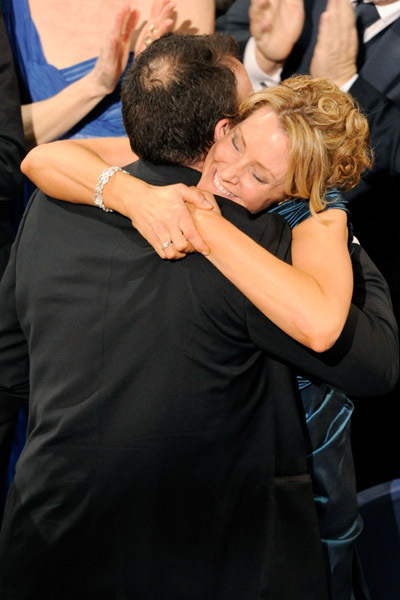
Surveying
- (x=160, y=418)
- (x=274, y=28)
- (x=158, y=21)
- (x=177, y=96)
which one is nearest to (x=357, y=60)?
(x=274, y=28)

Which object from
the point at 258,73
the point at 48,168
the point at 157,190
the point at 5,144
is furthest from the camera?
the point at 258,73

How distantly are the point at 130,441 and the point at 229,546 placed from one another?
25 cm

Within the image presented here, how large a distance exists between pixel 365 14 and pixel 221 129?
875mm

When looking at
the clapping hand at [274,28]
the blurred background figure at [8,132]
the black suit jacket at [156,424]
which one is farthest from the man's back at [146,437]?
the clapping hand at [274,28]

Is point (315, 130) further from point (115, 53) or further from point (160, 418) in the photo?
point (115, 53)

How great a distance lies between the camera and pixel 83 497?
119cm

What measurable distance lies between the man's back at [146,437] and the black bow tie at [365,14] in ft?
3.24

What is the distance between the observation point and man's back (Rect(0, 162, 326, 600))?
43.5 inches

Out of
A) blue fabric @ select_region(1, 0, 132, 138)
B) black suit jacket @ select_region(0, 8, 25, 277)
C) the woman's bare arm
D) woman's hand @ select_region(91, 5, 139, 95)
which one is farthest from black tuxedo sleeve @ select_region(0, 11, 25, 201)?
the woman's bare arm

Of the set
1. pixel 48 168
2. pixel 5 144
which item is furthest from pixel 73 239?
pixel 5 144

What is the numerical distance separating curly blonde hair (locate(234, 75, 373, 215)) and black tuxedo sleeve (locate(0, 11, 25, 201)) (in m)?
0.86

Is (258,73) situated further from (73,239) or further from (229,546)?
(229,546)

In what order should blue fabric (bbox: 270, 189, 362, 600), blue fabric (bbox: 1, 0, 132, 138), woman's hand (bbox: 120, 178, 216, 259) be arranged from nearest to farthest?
woman's hand (bbox: 120, 178, 216, 259)
blue fabric (bbox: 270, 189, 362, 600)
blue fabric (bbox: 1, 0, 132, 138)

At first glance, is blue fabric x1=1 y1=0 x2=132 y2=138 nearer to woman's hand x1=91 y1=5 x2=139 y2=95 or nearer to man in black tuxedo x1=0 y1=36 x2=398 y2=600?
woman's hand x1=91 y1=5 x2=139 y2=95
